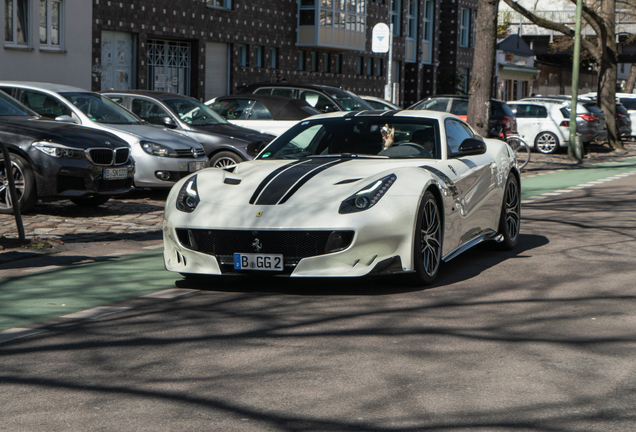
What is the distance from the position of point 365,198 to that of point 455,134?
2.04m

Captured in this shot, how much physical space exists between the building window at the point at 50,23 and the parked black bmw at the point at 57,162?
16869mm

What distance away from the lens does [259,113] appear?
18.1 m

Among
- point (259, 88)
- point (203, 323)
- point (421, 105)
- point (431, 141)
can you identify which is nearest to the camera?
point (203, 323)

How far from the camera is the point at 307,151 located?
8000 millimetres

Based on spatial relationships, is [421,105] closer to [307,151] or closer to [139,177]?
[139,177]

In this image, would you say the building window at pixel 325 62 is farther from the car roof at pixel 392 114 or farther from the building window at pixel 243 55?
the car roof at pixel 392 114

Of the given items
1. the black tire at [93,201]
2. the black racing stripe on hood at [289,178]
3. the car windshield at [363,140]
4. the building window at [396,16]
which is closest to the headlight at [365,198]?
the black racing stripe on hood at [289,178]

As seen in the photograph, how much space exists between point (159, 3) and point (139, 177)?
817 inches

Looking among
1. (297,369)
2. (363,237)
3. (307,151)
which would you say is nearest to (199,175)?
(307,151)

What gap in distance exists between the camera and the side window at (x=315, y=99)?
2097 centimetres

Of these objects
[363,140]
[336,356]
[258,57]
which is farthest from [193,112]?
[258,57]

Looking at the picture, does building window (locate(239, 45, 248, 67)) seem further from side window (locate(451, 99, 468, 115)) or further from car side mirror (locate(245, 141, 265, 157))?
car side mirror (locate(245, 141, 265, 157))

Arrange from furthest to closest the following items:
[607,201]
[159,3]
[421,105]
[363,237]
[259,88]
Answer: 1. [159,3]
2. [421,105]
3. [259,88]
4. [607,201]
5. [363,237]

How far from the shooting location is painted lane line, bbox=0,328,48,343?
5.41 metres
